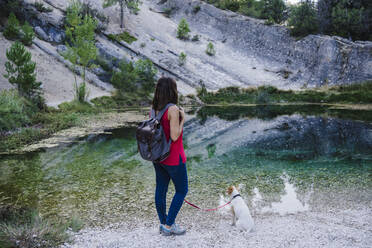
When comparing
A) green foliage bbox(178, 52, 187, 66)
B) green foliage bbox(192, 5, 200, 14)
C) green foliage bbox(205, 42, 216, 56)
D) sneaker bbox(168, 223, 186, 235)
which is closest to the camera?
sneaker bbox(168, 223, 186, 235)

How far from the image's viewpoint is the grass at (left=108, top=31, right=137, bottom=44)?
4259 cm

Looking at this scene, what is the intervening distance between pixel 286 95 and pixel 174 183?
35313 millimetres

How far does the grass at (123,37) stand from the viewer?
42594 mm

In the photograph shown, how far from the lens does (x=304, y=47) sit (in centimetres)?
4412

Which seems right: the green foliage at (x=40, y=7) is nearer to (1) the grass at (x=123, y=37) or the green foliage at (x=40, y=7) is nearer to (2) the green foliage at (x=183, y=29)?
(1) the grass at (x=123, y=37)

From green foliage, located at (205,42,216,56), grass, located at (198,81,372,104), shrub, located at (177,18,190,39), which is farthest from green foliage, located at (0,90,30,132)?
shrub, located at (177,18,190,39)

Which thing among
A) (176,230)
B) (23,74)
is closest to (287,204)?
(176,230)

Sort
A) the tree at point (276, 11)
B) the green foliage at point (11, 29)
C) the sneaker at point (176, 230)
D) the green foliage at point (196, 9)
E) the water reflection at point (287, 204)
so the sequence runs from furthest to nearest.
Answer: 1. the green foliage at point (196, 9)
2. the tree at point (276, 11)
3. the green foliage at point (11, 29)
4. the water reflection at point (287, 204)
5. the sneaker at point (176, 230)

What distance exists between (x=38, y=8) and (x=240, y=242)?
145ft

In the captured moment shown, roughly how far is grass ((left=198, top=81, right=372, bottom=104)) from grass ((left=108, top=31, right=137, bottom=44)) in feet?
44.9

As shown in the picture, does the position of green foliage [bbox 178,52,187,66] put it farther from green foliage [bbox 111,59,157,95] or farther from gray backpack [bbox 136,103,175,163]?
gray backpack [bbox 136,103,175,163]

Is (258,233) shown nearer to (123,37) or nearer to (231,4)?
(123,37)

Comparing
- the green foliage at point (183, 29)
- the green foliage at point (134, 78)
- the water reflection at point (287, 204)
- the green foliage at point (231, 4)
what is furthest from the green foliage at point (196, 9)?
the water reflection at point (287, 204)

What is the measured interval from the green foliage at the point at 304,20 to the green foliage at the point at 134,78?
2468 centimetres
